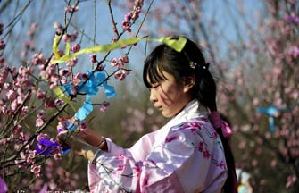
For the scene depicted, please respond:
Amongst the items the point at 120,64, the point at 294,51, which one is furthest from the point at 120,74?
the point at 294,51

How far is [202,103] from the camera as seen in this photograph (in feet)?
9.43

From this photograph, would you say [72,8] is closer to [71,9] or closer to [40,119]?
[71,9]

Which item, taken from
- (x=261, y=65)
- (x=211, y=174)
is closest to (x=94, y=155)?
(x=211, y=174)

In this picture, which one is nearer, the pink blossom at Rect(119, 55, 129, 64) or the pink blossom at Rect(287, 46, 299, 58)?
the pink blossom at Rect(119, 55, 129, 64)

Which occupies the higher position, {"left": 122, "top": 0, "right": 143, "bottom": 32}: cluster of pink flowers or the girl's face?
{"left": 122, "top": 0, "right": 143, "bottom": 32}: cluster of pink flowers

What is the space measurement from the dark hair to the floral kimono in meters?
0.11

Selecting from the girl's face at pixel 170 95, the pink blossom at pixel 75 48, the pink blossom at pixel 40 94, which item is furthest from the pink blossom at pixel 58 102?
the girl's face at pixel 170 95

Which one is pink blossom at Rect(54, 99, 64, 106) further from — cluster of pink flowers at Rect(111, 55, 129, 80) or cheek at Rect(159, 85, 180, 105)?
cheek at Rect(159, 85, 180, 105)

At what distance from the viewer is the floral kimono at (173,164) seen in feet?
8.39

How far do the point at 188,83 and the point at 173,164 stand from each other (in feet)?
1.40

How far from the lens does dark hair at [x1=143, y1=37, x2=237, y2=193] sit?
9.25 ft

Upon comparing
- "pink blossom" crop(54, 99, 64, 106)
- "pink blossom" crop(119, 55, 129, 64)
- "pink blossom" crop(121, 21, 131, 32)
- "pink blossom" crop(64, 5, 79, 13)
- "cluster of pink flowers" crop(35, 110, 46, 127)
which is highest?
"pink blossom" crop(64, 5, 79, 13)

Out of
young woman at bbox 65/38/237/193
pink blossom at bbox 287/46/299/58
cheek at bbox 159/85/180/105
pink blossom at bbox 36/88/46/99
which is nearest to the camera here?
pink blossom at bbox 36/88/46/99

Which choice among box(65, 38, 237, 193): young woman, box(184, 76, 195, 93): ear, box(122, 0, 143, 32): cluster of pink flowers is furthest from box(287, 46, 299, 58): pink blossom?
box(122, 0, 143, 32): cluster of pink flowers
